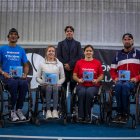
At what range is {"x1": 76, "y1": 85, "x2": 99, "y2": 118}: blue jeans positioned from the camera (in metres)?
3.53

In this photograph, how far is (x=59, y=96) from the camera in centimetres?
356

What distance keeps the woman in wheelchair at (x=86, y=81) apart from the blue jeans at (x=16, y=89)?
66 centimetres

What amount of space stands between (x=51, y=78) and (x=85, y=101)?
505 mm

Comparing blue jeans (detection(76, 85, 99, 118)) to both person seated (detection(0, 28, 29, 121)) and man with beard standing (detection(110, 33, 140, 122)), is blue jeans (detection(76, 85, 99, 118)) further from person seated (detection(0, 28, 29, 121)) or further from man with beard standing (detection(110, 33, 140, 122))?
person seated (detection(0, 28, 29, 121))

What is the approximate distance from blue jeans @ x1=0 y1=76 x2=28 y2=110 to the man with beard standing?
3.59 feet

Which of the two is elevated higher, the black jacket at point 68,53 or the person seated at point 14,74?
the black jacket at point 68,53

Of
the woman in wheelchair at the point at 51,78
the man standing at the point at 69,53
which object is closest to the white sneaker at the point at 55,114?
the woman in wheelchair at the point at 51,78

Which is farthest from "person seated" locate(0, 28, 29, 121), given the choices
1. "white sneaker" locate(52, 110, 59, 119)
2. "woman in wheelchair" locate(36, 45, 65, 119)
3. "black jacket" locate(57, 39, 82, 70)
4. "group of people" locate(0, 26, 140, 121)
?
"black jacket" locate(57, 39, 82, 70)

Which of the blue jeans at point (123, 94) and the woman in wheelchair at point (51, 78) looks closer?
the blue jeans at point (123, 94)

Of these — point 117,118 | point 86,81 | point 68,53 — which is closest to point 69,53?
point 68,53

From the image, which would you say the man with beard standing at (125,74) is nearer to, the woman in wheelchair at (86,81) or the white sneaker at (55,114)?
the woman in wheelchair at (86,81)

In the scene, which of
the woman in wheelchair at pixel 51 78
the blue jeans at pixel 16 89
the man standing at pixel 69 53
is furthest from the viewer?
the man standing at pixel 69 53

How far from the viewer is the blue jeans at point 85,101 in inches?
139

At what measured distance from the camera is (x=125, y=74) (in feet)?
11.7
